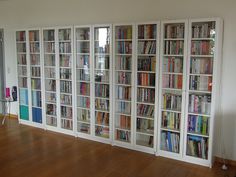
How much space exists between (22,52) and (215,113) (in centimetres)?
412

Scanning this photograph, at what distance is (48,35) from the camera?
16.5ft

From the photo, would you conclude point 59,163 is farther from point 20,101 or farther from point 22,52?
point 22,52

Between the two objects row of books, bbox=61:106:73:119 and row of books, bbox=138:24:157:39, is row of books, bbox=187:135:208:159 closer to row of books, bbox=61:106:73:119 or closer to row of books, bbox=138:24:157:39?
row of books, bbox=138:24:157:39

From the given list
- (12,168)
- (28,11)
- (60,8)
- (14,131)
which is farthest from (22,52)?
(12,168)

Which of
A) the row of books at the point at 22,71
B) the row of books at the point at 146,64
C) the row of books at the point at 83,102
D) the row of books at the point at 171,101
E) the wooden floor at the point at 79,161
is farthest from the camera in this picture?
the row of books at the point at 22,71

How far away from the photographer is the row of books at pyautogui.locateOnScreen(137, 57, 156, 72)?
398cm

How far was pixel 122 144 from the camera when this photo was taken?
4340 millimetres

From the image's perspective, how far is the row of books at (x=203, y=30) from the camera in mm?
3500

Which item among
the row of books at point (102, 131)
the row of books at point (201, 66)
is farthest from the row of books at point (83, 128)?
the row of books at point (201, 66)

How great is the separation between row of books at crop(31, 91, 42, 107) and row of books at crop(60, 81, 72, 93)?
2.17ft

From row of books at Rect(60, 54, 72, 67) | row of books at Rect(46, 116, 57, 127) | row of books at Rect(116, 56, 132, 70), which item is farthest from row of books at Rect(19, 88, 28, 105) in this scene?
row of books at Rect(116, 56, 132, 70)

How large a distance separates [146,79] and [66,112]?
1.87 metres

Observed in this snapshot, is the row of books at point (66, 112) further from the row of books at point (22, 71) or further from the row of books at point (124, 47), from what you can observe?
the row of books at point (124, 47)

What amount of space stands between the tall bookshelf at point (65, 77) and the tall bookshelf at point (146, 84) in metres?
1.37
